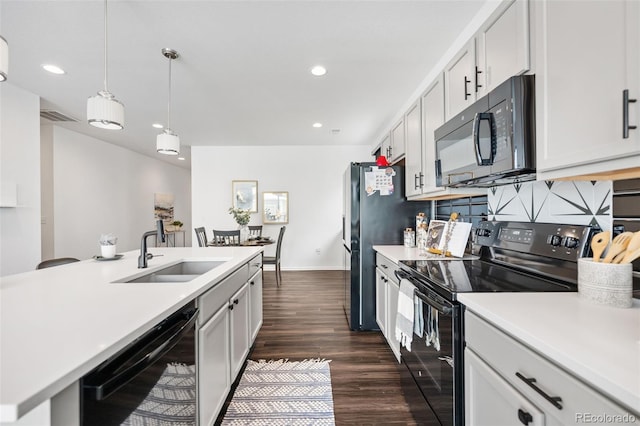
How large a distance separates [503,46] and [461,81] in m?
0.41

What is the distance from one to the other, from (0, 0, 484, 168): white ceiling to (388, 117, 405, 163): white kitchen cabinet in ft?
1.04

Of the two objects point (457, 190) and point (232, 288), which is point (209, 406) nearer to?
point (232, 288)

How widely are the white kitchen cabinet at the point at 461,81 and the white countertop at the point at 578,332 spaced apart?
3.98 feet

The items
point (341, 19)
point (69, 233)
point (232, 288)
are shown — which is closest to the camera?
point (232, 288)

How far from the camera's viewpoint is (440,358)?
49.0 inches

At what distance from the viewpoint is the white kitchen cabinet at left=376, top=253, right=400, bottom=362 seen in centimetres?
208

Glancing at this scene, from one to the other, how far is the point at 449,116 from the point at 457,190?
1.74ft

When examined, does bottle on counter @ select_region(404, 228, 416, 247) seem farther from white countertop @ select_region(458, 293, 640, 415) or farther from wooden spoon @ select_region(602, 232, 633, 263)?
wooden spoon @ select_region(602, 232, 633, 263)

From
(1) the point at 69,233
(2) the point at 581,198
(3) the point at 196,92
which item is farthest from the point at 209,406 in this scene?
(1) the point at 69,233

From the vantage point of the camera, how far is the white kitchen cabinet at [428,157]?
6.70 ft

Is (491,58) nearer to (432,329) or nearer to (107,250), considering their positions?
(432,329)

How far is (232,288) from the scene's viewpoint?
5.65 feet

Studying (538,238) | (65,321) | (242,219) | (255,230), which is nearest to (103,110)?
(65,321)

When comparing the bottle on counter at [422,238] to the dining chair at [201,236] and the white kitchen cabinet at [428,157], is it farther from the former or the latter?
the dining chair at [201,236]
